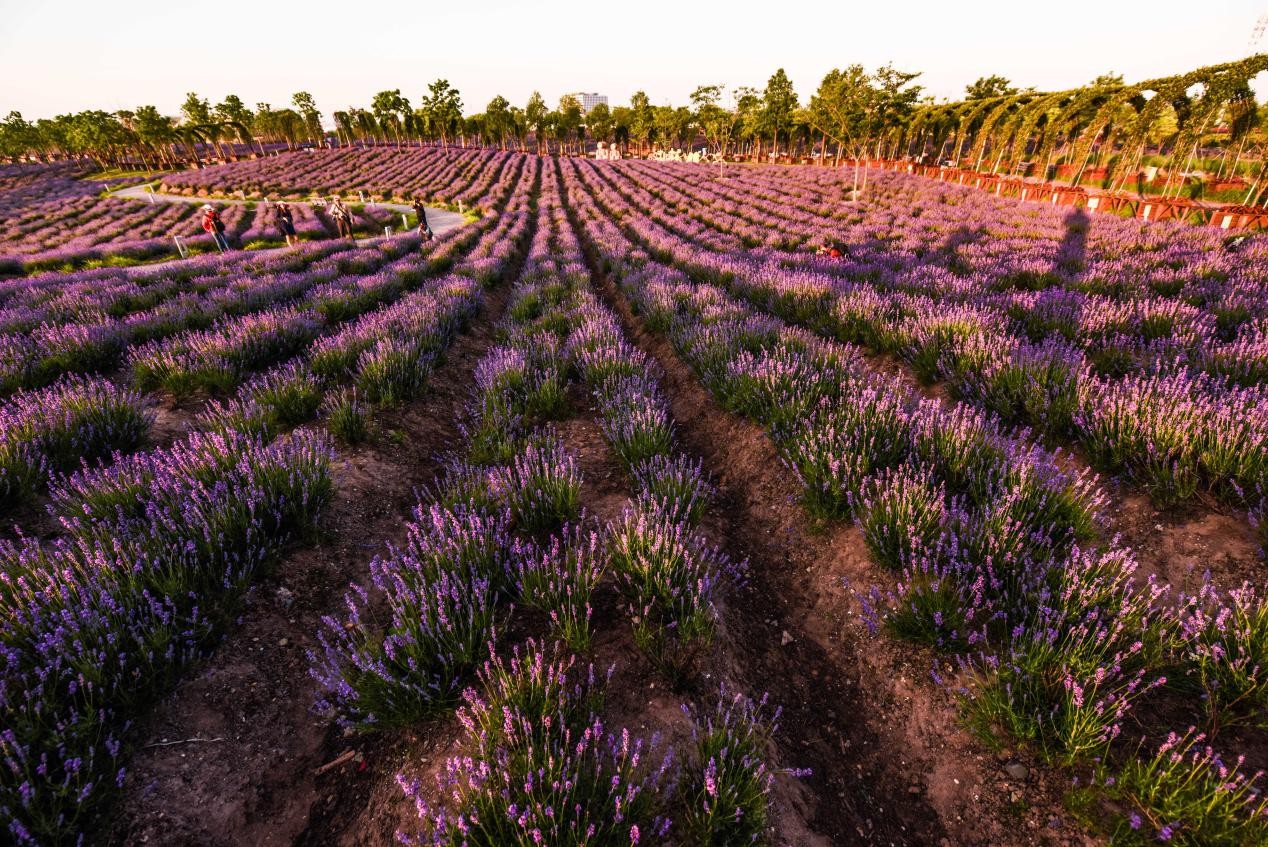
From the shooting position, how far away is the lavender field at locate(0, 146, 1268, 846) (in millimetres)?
1884

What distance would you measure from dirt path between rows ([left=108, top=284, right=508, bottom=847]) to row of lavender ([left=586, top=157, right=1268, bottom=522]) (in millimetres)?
5074

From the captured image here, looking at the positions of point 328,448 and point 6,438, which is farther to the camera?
point 328,448

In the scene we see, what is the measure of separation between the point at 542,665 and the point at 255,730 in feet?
4.68

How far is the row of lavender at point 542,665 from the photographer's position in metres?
1.69

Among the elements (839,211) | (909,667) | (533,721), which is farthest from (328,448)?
(839,211)

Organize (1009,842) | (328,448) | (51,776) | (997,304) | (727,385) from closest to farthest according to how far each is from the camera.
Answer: (51,776) < (1009,842) < (328,448) < (727,385) < (997,304)

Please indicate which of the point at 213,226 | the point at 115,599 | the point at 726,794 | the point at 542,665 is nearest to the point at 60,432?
the point at 115,599

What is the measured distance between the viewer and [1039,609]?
210 centimetres

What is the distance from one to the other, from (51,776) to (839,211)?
890 inches

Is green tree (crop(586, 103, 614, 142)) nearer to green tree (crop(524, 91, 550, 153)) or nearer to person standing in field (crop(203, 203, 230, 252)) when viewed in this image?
green tree (crop(524, 91, 550, 153))

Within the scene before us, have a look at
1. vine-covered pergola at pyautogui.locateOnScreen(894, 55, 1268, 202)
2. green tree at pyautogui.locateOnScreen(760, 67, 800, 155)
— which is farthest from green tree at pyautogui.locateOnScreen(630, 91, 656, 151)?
vine-covered pergola at pyautogui.locateOnScreen(894, 55, 1268, 202)

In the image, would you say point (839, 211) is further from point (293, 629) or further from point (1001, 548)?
point (293, 629)

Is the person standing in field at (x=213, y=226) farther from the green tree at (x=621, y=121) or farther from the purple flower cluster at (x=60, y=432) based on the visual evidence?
the green tree at (x=621, y=121)

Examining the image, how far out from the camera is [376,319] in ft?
23.0
